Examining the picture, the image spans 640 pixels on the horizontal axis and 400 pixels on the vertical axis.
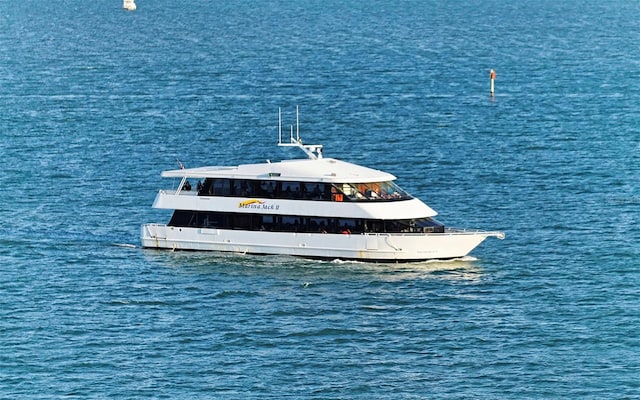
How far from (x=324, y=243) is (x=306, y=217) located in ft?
7.10

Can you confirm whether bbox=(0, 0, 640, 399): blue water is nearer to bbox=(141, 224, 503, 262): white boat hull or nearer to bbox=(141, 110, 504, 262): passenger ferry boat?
bbox=(141, 224, 503, 262): white boat hull

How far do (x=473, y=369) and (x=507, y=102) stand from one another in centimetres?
9372

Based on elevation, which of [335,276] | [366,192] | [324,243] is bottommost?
[335,276]

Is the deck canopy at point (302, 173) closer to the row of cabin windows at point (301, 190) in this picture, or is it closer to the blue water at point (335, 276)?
the row of cabin windows at point (301, 190)

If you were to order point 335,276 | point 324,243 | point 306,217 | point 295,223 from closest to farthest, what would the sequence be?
point 335,276, point 324,243, point 306,217, point 295,223

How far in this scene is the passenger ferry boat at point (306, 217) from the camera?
338 ft

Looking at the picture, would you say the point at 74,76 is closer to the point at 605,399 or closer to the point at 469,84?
the point at 469,84

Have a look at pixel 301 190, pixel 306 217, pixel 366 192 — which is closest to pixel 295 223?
pixel 306 217

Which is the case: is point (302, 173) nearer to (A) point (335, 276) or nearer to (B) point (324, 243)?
(B) point (324, 243)

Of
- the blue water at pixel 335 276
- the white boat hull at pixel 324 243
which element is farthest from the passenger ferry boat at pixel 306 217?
the blue water at pixel 335 276

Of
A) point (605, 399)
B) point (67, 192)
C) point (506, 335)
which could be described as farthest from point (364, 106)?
point (605, 399)

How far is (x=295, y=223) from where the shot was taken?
105562mm

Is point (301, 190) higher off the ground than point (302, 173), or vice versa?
point (302, 173)

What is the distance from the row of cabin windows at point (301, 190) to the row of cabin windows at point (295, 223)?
1.30 metres
